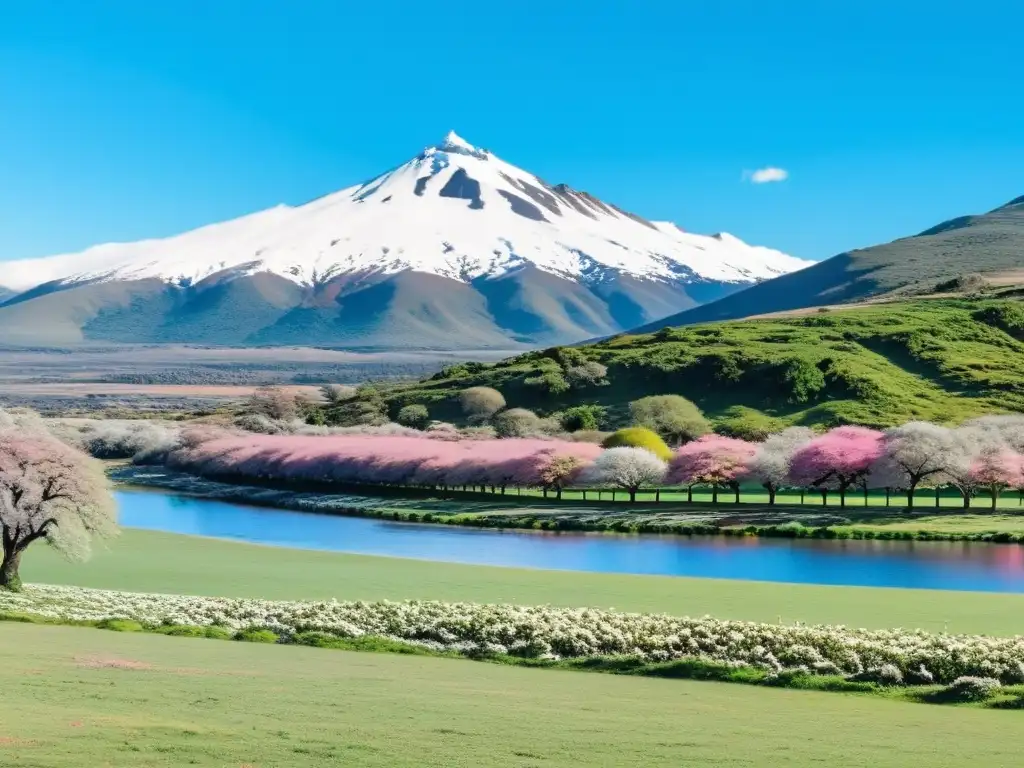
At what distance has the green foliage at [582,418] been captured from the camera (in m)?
114

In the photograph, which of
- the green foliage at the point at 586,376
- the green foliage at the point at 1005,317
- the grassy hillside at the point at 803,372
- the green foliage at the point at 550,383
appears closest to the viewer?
the grassy hillside at the point at 803,372

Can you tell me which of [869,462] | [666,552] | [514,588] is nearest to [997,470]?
[869,462]

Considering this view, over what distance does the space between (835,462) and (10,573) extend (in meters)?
→ 44.8

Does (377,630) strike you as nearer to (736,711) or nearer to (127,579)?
(736,711)

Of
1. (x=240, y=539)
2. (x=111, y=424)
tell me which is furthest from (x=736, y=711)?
(x=111, y=424)

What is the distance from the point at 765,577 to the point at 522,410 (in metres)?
73.0

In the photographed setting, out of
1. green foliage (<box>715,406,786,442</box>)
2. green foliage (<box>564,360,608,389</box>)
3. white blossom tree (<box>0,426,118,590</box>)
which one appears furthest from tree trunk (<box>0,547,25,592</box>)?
green foliage (<box>564,360,608,389</box>)

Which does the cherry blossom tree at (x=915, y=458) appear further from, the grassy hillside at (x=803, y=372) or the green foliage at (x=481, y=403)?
the green foliage at (x=481, y=403)

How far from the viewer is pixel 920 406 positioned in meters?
115

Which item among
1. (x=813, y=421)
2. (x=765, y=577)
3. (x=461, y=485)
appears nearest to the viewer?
(x=765, y=577)

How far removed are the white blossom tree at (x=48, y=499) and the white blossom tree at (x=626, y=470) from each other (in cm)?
3933

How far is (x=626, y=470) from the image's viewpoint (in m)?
77.0

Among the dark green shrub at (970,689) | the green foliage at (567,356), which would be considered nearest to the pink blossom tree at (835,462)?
the dark green shrub at (970,689)

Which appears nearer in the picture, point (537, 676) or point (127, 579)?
point (537, 676)
